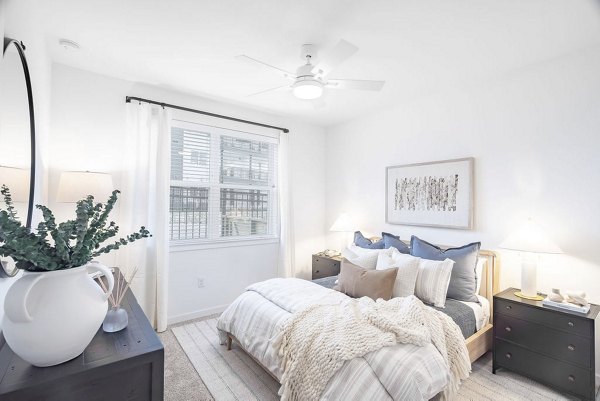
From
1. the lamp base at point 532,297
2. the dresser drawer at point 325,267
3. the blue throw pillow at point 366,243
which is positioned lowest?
the dresser drawer at point 325,267

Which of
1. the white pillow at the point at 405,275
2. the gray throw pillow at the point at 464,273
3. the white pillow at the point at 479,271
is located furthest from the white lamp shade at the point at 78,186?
the white pillow at the point at 479,271

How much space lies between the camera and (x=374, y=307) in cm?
210

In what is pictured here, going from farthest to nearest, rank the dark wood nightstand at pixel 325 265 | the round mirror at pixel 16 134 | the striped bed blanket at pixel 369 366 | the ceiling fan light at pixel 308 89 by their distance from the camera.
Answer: the dark wood nightstand at pixel 325 265 → the ceiling fan light at pixel 308 89 → the striped bed blanket at pixel 369 366 → the round mirror at pixel 16 134

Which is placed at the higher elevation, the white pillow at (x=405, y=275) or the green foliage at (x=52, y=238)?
the green foliage at (x=52, y=238)

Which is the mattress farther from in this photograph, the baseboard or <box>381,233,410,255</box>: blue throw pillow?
the baseboard

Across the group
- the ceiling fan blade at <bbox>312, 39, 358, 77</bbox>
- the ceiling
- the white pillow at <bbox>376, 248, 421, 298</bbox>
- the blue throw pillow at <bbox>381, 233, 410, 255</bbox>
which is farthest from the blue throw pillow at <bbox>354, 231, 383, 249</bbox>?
the ceiling fan blade at <bbox>312, 39, 358, 77</bbox>

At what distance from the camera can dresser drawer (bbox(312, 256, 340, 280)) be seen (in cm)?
382

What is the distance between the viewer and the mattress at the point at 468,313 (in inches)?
92.1

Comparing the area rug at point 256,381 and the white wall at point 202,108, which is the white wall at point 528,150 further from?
the white wall at point 202,108

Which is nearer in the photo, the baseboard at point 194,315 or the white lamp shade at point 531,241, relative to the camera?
the white lamp shade at point 531,241

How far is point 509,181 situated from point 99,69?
160 inches

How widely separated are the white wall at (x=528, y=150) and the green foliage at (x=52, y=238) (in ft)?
10.4

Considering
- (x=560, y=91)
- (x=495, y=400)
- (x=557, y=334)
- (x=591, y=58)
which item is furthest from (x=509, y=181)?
(x=495, y=400)

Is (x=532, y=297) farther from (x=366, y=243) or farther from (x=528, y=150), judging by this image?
(x=366, y=243)
